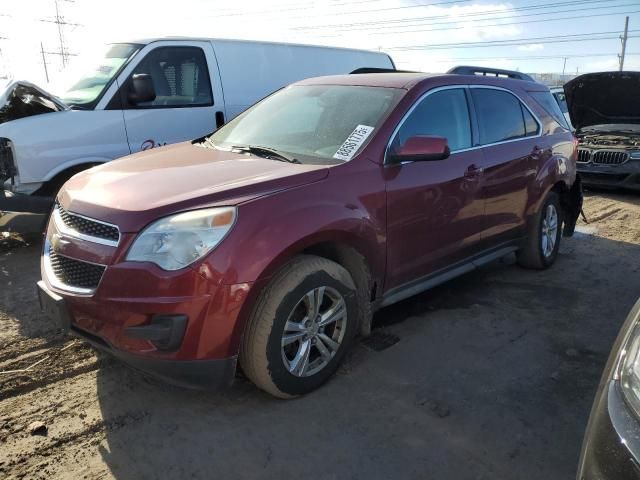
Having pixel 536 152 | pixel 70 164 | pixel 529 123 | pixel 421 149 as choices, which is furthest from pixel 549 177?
pixel 70 164

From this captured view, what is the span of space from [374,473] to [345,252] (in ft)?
4.11

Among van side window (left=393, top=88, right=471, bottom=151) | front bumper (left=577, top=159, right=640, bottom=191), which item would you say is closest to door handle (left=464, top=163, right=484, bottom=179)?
van side window (left=393, top=88, right=471, bottom=151)

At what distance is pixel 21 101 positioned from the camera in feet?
17.3

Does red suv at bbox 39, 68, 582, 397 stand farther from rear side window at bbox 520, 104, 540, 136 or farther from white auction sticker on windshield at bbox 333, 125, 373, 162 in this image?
rear side window at bbox 520, 104, 540, 136

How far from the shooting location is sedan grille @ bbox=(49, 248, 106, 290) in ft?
8.92

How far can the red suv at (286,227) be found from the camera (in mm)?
2631

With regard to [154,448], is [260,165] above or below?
above

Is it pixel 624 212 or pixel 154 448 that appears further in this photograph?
pixel 624 212

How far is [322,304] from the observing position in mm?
3191

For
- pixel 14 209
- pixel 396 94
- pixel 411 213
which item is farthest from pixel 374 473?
pixel 14 209

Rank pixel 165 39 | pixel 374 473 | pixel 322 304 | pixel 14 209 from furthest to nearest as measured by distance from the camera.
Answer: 1. pixel 165 39
2. pixel 14 209
3. pixel 322 304
4. pixel 374 473

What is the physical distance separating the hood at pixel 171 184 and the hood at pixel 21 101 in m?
2.32

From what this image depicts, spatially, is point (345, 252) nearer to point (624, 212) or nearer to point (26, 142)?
point (26, 142)

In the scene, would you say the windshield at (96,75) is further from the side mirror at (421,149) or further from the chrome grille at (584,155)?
the chrome grille at (584,155)
